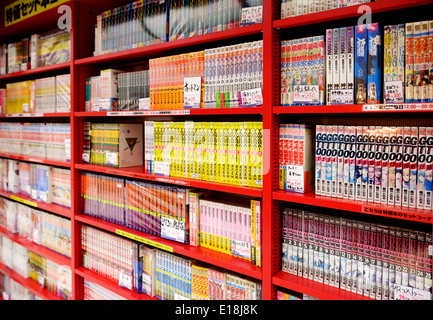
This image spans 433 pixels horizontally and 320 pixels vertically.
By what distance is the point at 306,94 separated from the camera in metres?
1.44

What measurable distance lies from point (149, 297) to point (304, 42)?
168 cm

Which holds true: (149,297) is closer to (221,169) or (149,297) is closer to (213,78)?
(221,169)

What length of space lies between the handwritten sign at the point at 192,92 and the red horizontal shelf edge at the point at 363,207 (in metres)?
0.66

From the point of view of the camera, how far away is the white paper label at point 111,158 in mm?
2205

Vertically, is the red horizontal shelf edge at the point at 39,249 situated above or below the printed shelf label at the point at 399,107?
below

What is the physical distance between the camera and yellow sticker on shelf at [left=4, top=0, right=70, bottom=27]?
8.21ft

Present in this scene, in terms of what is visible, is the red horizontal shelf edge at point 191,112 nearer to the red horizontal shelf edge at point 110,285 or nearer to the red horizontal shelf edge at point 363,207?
the red horizontal shelf edge at point 363,207

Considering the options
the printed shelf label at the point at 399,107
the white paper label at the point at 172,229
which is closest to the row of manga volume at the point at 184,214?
the white paper label at the point at 172,229

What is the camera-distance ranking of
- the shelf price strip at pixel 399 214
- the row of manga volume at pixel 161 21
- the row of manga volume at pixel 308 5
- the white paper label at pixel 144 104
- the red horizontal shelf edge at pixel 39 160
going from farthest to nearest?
the red horizontal shelf edge at pixel 39 160, the white paper label at pixel 144 104, the row of manga volume at pixel 161 21, the row of manga volume at pixel 308 5, the shelf price strip at pixel 399 214

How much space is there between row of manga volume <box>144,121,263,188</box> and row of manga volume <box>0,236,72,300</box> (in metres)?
1.31

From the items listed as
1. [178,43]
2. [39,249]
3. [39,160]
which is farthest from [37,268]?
[178,43]

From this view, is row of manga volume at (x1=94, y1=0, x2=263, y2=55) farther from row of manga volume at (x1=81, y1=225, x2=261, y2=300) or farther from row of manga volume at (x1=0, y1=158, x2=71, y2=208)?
row of manga volume at (x1=81, y1=225, x2=261, y2=300)

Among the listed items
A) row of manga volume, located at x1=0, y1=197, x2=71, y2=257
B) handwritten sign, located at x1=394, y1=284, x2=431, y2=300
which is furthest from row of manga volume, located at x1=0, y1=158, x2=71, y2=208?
handwritten sign, located at x1=394, y1=284, x2=431, y2=300

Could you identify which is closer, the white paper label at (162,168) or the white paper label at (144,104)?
the white paper label at (162,168)
